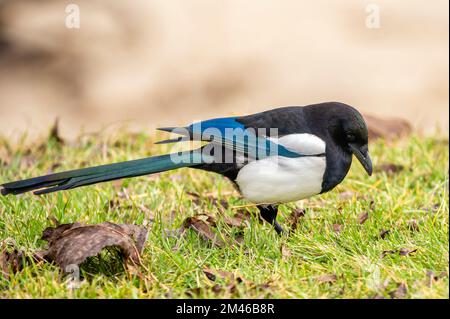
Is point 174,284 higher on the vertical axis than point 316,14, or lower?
lower

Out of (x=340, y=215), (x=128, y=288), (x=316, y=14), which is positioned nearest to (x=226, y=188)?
(x=340, y=215)

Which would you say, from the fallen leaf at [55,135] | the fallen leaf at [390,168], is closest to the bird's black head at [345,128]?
the fallen leaf at [390,168]

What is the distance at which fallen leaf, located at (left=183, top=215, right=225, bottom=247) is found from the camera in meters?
3.82

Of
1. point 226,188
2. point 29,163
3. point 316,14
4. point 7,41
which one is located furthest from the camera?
point 316,14

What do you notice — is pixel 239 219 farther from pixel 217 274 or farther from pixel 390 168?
pixel 390 168

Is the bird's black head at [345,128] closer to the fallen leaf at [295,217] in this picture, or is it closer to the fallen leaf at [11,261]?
the fallen leaf at [295,217]

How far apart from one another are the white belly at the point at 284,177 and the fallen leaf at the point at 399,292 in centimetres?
79

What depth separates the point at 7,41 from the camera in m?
7.66

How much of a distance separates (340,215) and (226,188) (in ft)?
2.70

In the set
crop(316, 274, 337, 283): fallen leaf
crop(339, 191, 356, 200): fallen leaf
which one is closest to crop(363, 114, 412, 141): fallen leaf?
crop(339, 191, 356, 200): fallen leaf
